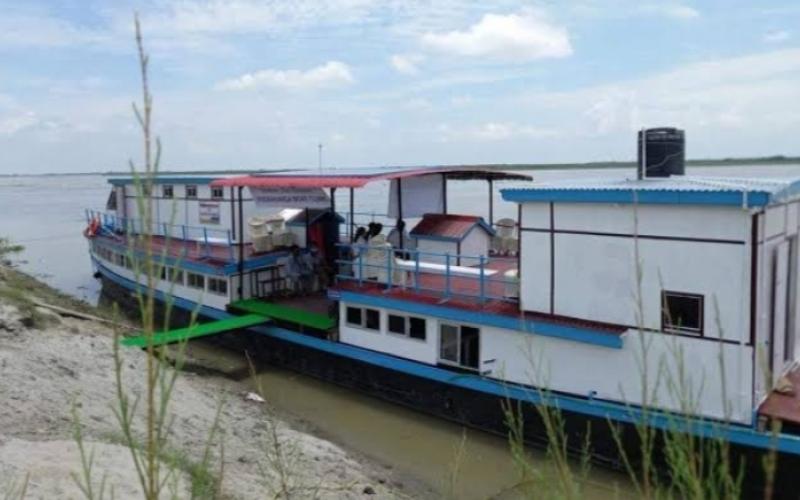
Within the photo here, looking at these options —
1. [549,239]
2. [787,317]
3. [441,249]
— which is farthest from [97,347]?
[787,317]

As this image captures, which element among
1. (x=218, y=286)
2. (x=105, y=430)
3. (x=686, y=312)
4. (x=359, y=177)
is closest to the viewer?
(x=105, y=430)

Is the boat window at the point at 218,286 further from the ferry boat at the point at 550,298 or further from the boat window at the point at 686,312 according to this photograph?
the boat window at the point at 686,312

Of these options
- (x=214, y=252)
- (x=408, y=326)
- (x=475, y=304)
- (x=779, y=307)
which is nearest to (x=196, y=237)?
(x=214, y=252)

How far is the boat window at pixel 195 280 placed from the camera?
19.8 meters

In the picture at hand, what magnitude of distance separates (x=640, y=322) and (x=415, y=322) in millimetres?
11421

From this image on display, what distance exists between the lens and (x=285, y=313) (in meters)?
16.6

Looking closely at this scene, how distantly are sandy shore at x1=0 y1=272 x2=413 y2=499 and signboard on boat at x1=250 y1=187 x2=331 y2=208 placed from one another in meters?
4.70

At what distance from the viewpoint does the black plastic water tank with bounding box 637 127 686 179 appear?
41.1 feet

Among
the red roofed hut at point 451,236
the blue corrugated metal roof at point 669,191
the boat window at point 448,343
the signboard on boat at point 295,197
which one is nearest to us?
the blue corrugated metal roof at point 669,191

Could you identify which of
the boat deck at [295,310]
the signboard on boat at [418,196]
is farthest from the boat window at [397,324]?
the signboard on boat at [418,196]

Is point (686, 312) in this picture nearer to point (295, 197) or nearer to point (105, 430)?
point (105, 430)

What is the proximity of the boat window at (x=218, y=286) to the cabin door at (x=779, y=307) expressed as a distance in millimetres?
13048

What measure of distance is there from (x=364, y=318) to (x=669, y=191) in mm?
6943

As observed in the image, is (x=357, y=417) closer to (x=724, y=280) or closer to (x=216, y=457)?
(x=216, y=457)
